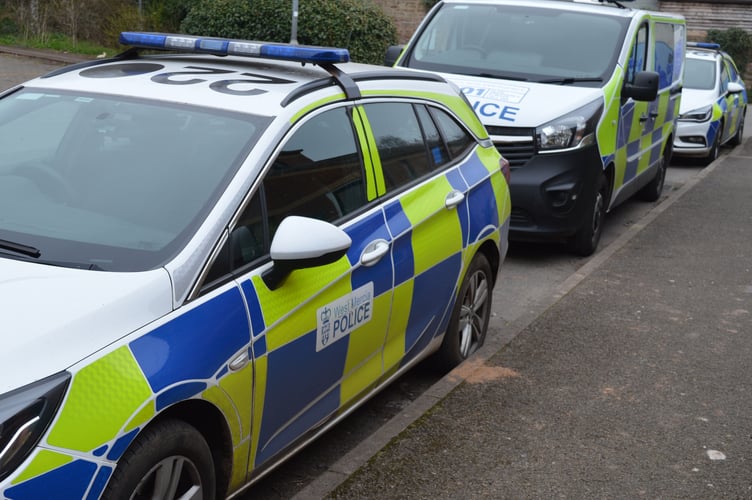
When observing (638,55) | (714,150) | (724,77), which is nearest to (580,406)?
(638,55)

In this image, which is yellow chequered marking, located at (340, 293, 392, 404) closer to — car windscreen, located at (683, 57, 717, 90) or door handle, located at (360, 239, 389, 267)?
door handle, located at (360, 239, 389, 267)

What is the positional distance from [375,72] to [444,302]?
3.87ft

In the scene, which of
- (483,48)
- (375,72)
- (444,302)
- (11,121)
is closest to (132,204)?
(11,121)

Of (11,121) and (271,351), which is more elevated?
(11,121)

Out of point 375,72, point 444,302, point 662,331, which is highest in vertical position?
point 375,72

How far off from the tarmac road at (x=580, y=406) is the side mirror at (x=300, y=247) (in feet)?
3.33

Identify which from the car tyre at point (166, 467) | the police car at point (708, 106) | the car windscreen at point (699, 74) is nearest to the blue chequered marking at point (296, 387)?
the car tyre at point (166, 467)

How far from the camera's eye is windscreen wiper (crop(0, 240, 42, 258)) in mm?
3412

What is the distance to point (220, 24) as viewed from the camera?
17.6 meters

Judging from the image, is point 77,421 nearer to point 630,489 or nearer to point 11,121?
point 11,121

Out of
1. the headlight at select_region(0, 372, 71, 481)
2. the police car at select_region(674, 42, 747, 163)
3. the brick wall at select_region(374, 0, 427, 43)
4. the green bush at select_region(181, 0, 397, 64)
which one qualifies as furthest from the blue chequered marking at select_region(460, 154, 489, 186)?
the brick wall at select_region(374, 0, 427, 43)

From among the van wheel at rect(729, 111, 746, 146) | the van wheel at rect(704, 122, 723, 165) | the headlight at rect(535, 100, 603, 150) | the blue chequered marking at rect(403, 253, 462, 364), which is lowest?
the van wheel at rect(729, 111, 746, 146)

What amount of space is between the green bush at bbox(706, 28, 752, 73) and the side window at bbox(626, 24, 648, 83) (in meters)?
19.6

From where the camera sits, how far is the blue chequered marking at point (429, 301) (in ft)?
15.9
